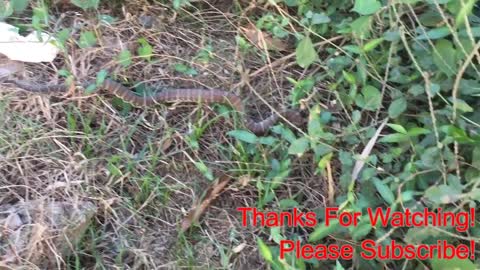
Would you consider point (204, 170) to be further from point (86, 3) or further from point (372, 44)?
point (86, 3)

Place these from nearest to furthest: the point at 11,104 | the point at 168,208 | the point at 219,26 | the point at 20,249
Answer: the point at 20,249 < the point at 168,208 < the point at 11,104 < the point at 219,26

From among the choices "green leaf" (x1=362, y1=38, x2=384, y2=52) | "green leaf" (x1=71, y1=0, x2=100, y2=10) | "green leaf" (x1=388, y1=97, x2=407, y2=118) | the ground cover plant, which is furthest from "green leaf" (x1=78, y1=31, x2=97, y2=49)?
"green leaf" (x1=388, y1=97, x2=407, y2=118)

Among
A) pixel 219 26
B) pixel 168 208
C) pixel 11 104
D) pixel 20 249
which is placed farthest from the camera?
pixel 219 26

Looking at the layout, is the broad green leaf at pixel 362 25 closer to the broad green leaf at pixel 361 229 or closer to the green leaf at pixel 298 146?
the green leaf at pixel 298 146

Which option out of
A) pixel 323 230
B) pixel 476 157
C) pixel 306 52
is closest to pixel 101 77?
pixel 306 52

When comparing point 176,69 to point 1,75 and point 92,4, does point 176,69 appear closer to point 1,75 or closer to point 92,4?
point 92,4

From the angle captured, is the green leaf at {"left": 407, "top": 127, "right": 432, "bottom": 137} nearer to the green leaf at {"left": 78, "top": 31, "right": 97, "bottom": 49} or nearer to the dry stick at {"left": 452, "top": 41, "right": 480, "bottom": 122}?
the dry stick at {"left": 452, "top": 41, "right": 480, "bottom": 122}

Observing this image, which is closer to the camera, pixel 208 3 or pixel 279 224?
pixel 279 224

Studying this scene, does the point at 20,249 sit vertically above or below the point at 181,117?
below

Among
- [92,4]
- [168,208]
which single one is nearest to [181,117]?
[168,208]

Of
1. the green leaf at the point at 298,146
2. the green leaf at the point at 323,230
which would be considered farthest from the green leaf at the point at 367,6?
the green leaf at the point at 323,230
